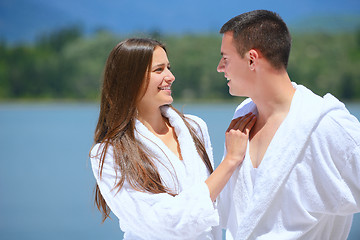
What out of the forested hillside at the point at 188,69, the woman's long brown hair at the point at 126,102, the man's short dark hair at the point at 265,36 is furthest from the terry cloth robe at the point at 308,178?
the forested hillside at the point at 188,69

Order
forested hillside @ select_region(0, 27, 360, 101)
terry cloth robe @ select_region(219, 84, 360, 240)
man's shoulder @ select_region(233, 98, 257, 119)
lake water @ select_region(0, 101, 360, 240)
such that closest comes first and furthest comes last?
1. terry cloth robe @ select_region(219, 84, 360, 240)
2. man's shoulder @ select_region(233, 98, 257, 119)
3. lake water @ select_region(0, 101, 360, 240)
4. forested hillside @ select_region(0, 27, 360, 101)

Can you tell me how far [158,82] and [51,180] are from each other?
824 cm

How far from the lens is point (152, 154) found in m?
1.74

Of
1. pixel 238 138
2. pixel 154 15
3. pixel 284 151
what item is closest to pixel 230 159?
pixel 238 138

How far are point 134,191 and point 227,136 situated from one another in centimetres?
37

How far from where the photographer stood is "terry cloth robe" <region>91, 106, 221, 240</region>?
5.04 feet

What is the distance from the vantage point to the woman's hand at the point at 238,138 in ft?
5.03

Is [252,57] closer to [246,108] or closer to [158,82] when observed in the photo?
[246,108]

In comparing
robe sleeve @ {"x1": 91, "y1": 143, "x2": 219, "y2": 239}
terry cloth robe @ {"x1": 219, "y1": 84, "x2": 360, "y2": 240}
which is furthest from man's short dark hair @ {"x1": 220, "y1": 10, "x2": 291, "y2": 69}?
robe sleeve @ {"x1": 91, "y1": 143, "x2": 219, "y2": 239}

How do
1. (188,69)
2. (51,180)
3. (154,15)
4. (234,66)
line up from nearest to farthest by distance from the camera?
(234,66)
(51,180)
(188,69)
(154,15)

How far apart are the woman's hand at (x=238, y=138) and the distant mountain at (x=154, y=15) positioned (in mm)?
25623

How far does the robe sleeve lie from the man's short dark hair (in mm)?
483

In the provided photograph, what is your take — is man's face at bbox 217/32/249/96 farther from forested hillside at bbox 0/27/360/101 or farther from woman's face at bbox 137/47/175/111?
forested hillside at bbox 0/27/360/101

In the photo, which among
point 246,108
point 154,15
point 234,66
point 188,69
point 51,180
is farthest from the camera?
point 154,15
